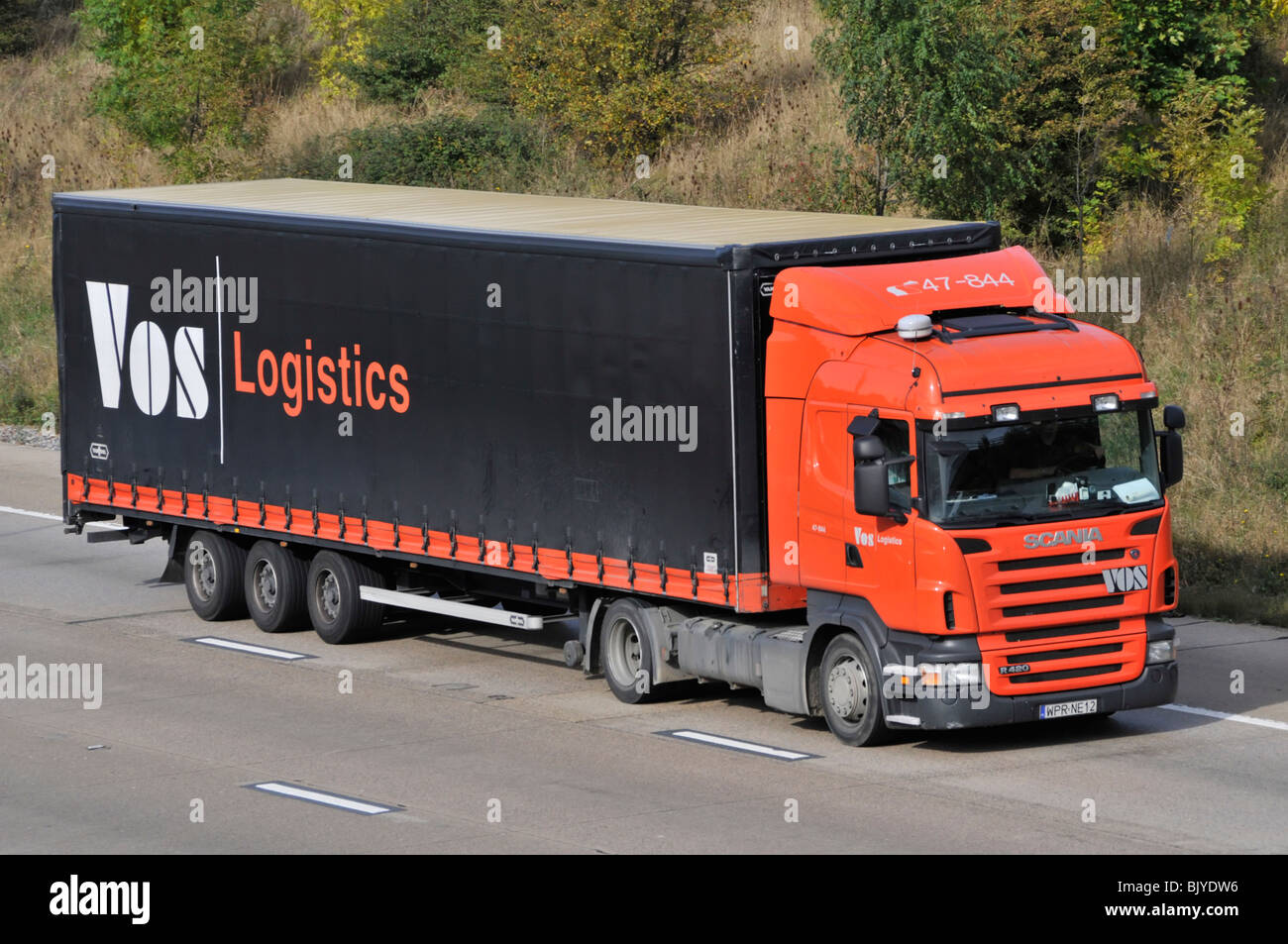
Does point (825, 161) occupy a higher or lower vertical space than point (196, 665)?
higher

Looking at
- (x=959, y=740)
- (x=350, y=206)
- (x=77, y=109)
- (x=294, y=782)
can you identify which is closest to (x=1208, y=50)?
(x=350, y=206)

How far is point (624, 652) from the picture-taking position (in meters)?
16.6

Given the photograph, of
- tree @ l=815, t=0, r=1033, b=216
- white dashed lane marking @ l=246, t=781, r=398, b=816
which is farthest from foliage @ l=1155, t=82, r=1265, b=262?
white dashed lane marking @ l=246, t=781, r=398, b=816

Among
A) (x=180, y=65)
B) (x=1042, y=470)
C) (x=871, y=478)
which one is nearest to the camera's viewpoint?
(x=871, y=478)

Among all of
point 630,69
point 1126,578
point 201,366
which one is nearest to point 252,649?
point 201,366

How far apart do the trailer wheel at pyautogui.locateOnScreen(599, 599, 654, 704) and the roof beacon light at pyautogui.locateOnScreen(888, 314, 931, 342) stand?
343cm

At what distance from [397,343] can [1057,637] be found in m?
6.75

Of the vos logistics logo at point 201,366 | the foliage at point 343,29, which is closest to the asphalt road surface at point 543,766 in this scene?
the vos logistics logo at point 201,366

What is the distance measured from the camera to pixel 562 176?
1464 inches

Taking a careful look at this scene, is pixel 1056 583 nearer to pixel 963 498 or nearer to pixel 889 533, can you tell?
pixel 963 498

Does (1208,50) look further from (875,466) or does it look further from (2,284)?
(2,284)

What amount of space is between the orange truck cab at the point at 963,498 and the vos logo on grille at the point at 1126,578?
14 mm

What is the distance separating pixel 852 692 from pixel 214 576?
8.09 m

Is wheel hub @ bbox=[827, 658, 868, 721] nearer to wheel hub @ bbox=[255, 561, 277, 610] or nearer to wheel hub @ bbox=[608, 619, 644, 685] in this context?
wheel hub @ bbox=[608, 619, 644, 685]
